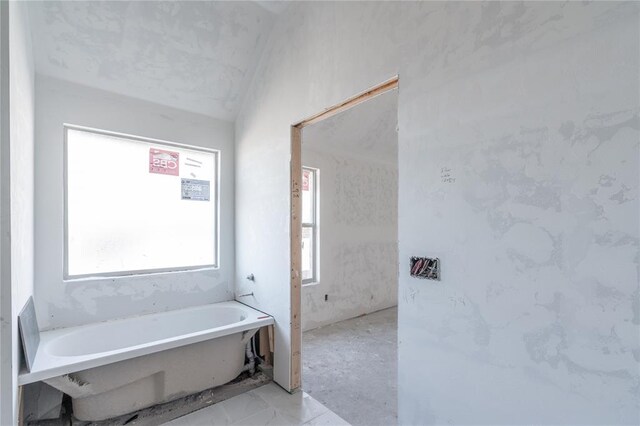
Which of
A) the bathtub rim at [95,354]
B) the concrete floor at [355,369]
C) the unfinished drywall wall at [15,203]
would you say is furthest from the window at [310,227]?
the unfinished drywall wall at [15,203]

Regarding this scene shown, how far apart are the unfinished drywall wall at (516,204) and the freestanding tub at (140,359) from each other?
4.84ft

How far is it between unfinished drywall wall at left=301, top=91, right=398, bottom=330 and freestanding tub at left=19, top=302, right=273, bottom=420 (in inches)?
52.1

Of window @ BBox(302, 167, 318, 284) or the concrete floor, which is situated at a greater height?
window @ BBox(302, 167, 318, 284)

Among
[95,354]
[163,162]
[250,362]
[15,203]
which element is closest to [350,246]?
[250,362]

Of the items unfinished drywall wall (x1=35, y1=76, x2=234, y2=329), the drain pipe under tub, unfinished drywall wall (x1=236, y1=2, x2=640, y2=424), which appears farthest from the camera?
the drain pipe under tub

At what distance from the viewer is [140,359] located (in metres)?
2.04

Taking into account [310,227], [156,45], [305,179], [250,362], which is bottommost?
[250,362]

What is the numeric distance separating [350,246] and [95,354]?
2.95 meters

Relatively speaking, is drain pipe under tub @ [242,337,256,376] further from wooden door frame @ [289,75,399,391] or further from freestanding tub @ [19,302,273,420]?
wooden door frame @ [289,75,399,391]

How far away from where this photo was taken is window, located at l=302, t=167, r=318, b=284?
153 inches

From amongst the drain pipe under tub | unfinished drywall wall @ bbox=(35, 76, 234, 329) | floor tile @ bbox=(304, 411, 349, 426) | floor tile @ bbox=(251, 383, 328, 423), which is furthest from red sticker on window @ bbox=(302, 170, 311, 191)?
floor tile @ bbox=(304, 411, 349, 426)

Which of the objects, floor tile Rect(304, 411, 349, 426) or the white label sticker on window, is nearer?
floor tile Rect(304, 411, 349, 426)

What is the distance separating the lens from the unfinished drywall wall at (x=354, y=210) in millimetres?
3730

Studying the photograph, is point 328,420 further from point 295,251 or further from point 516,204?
point 516,204
